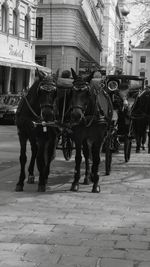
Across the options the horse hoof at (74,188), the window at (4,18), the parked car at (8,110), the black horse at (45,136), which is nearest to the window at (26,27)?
the window at (4,18)

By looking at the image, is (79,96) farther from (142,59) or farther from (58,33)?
(142,59)

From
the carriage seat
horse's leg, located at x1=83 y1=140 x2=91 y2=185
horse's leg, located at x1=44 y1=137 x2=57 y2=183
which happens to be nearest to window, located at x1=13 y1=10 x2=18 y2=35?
the carriage seat

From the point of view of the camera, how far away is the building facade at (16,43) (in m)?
36.7

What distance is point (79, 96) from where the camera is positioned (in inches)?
350

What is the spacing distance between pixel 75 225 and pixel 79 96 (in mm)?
2642

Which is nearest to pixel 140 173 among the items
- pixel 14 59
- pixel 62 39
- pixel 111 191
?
pixel 111 191

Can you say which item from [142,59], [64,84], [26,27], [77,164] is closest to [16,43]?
[26,27]

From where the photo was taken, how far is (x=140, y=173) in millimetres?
11859

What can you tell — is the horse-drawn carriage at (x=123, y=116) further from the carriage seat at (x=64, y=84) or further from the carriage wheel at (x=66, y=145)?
the carriage seat at (x=64, y=84)

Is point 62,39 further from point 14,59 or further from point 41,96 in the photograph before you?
point 41,96

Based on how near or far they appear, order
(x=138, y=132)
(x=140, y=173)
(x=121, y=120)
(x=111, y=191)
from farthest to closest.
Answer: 1. (x=138, y=132)
2. (x=121, y=120)
3. (x=140, y=173)
4. (x=111, y=191)

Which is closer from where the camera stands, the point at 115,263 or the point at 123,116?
the point at 115,263

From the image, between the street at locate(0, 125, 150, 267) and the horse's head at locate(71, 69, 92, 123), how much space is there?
1379 millimetres

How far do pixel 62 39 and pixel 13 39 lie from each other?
1503 cm
